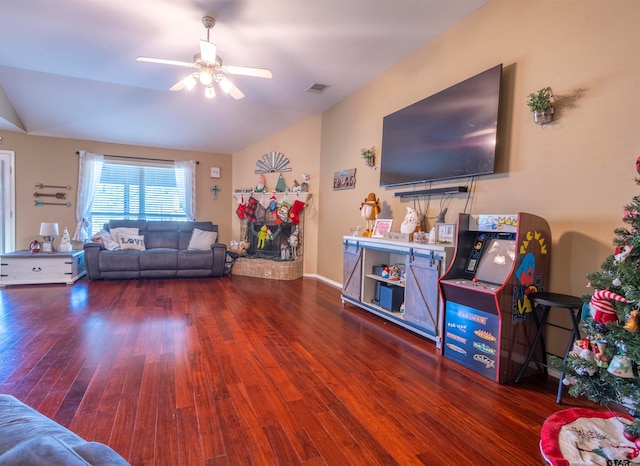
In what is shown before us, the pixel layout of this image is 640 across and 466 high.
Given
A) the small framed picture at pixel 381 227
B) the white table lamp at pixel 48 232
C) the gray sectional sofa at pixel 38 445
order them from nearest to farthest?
the gray sectional sofa at pixel 38 445 < the small framed picture at pixel 381 227 < the white table lamp at pixel 48 232

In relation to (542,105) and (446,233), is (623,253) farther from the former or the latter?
(446,233)

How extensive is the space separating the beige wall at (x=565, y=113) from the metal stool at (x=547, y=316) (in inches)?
8.0

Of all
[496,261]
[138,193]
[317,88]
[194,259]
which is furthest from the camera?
[138,193]

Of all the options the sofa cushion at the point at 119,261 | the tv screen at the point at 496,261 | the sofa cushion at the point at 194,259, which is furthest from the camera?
the sofa cushion at the point at 194,259

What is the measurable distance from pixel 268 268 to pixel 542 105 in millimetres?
4623

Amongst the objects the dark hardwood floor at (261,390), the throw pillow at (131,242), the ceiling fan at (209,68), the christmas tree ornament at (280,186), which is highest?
the ceiling fan at (209,68)

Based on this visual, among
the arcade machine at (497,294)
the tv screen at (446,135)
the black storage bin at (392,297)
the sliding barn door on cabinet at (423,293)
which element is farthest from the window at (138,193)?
the arcade machine at (497,294)

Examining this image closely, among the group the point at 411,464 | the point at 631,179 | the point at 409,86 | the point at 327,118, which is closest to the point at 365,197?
the point at 409,86

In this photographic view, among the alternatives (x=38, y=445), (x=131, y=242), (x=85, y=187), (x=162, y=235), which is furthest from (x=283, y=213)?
(x=38, y=445)

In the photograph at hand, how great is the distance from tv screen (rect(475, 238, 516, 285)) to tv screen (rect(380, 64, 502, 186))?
636mm

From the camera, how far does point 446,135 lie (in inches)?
126

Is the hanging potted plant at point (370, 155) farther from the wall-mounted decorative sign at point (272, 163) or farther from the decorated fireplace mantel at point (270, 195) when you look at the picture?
the wall-mounted decorative sign at point (272, 163)

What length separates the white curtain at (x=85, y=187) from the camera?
19.5 ft

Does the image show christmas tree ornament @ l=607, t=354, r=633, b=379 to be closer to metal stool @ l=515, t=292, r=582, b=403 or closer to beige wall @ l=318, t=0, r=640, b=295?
metal stool @ l=515, t=292, r=582, b=403
